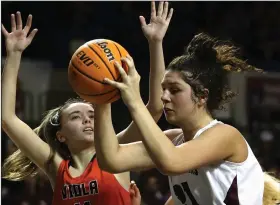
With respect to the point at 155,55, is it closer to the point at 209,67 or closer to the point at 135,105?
the point at 209,67

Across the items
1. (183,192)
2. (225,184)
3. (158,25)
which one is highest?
(158,25)

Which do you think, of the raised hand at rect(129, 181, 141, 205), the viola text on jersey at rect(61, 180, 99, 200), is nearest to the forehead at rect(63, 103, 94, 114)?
the viola text on jersey at rect(61, 180, 99, 200)

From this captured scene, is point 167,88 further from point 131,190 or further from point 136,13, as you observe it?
point 136,13

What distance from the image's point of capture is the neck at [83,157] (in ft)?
13.5

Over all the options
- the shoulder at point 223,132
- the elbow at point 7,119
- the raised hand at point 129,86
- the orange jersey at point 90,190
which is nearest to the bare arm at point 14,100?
the elbow at point 7,119

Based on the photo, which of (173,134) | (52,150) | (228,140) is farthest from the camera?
(52,150)

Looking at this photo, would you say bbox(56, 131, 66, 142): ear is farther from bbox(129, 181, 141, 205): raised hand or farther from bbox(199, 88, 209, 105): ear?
bbox(199, 88, 209, 105): ear

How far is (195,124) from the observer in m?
3.19

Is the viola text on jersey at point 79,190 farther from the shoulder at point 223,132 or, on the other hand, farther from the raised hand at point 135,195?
the shoulder at point 223,132

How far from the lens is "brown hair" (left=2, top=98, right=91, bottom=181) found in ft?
13.9

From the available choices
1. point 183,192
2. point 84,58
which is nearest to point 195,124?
point 183,192

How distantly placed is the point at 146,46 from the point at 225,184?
20.7 feet

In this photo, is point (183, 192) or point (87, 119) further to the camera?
point (87, 119)

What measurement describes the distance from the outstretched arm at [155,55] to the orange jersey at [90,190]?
28 cm
